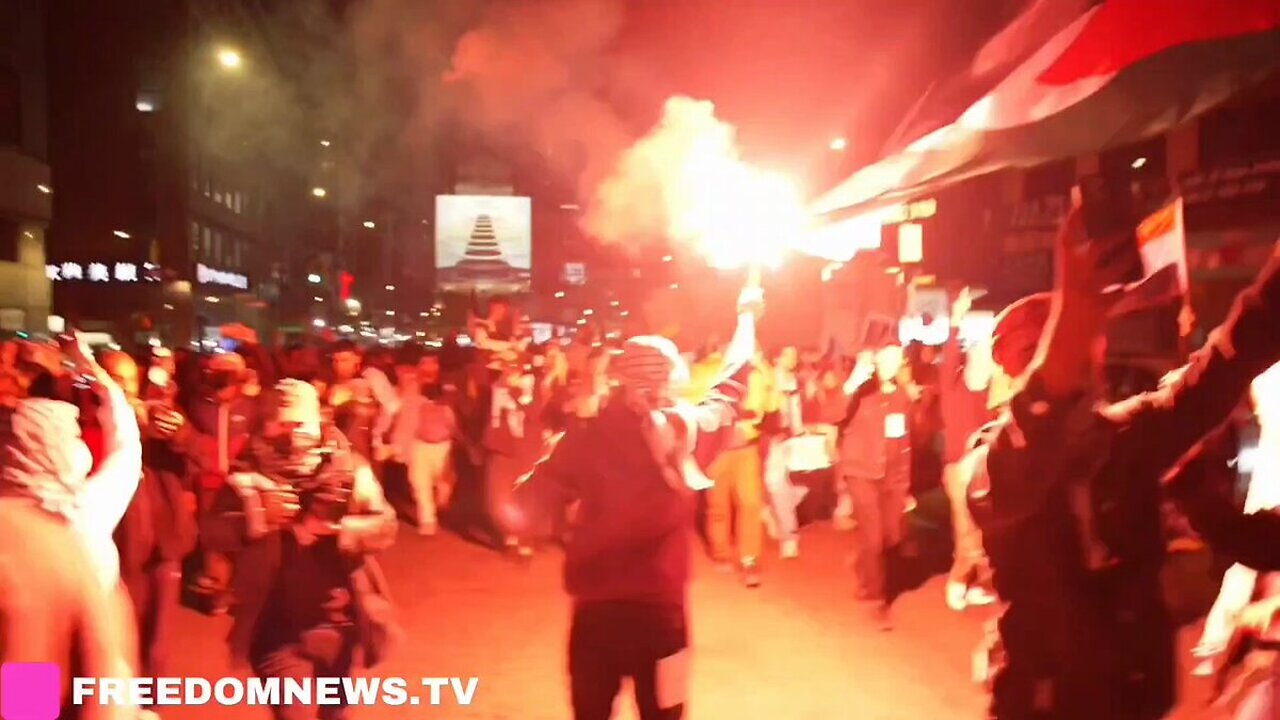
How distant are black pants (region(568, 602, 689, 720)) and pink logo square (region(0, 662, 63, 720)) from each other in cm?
167

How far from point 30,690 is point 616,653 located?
1.90 meters

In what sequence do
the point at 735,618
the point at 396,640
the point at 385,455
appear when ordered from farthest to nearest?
the point at 385,455
the point at 735,618
the point at 396,640

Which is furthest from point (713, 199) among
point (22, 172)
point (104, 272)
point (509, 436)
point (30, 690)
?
point (104, 272)

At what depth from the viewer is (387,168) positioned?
49.4 metres

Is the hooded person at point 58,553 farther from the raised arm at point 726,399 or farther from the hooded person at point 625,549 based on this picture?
the raised arm at point 726,399

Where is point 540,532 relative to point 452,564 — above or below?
above

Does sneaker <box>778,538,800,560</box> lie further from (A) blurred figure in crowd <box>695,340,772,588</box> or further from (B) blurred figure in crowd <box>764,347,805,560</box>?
(A) blurred figure in crowd <box>695,340,772,588</box>

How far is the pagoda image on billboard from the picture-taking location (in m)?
38.2

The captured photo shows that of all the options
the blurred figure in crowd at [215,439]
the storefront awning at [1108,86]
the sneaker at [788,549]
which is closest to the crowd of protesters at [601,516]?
the blurred figure in crowd at [215,439]

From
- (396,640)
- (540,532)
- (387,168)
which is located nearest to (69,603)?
(396,640)

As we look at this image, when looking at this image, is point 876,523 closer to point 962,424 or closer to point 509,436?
point 962,424

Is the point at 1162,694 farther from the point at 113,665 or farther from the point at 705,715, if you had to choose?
the point at 113,665

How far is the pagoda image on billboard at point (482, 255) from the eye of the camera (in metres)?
38.2

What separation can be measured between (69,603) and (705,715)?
10.3 feet
